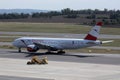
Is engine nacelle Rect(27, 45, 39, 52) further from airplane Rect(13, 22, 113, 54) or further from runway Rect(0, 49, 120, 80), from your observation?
runway Rect(0, 49, 120, 80)

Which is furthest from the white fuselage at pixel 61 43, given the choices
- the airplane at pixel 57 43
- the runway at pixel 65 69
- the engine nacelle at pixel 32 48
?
the runway at pixel 65 69

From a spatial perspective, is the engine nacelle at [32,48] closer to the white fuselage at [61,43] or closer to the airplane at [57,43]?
the airplane at [57,43]

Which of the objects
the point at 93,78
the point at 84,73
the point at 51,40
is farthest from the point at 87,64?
the point at 51,40

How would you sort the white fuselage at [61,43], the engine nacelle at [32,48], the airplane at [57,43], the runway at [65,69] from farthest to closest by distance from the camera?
1. the engine nacelle at [32,48]
2. the white fuselage at [61,43]
3. the airplane at [57,43]
4. the runway at [65,69]

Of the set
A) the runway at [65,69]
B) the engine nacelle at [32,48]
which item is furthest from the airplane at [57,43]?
the runway at [65,69]

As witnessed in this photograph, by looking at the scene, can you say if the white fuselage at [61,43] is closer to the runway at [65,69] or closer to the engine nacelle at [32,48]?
the engine nacelle at [32,48]

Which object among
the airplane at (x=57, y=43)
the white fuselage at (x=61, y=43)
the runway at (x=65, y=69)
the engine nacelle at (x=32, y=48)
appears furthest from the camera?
the engine nacelle at (x=32, y=48)

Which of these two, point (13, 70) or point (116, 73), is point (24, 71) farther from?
point (116, 73)

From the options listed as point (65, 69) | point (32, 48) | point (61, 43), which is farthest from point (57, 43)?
point (65, 69)

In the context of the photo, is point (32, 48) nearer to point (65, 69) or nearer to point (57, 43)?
point (57, 43)

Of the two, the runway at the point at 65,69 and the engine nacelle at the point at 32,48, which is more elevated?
the runway at the point at 65,69

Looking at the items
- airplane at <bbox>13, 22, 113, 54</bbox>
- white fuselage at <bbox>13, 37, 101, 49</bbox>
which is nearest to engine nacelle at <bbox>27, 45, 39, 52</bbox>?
airplane at <bbox>13, 22, 113, 54</bbox>

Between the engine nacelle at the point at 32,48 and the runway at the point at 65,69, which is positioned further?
the engine nacelle at the point at 32,48

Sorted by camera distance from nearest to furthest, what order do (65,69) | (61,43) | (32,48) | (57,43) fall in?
(65,69)
(61,43)
(32,48)
(57,43)
